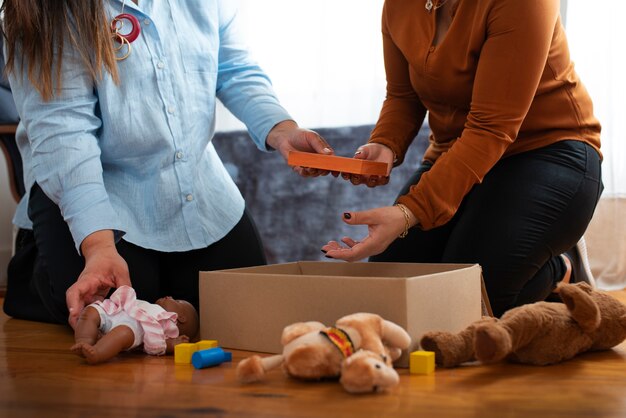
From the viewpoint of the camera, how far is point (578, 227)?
1458 millimetres

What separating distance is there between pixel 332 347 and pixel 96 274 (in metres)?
0.43

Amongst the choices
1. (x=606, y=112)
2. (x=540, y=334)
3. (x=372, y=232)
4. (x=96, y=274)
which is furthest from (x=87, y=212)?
(x=606, y=112)

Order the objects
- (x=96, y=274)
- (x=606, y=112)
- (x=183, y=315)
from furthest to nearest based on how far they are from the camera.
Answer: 1. (x=606, y=112)
2. (x=183, y=315)
3. (x=96, y=274)

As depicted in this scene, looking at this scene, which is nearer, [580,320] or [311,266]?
[580,320]

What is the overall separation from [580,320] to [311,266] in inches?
18.2

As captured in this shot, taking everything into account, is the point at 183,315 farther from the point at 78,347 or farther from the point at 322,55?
the point at 322,55

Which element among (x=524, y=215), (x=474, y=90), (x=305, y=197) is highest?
(x=474, y=90)

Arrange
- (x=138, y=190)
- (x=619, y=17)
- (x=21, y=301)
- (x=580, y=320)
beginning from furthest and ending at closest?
Answer: (x=619, y=17), (x=21, y=301), (x=138, y=190), (x=580, y=320)

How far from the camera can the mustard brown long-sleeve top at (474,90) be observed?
4.16 ft

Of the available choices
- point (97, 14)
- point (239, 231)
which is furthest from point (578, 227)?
point (97, 14)

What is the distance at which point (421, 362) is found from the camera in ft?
3.39

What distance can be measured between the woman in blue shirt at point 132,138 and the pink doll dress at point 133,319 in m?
0.03

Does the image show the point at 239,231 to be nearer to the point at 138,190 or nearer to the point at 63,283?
the point at 138,190

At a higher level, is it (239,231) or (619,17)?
(619,17)
